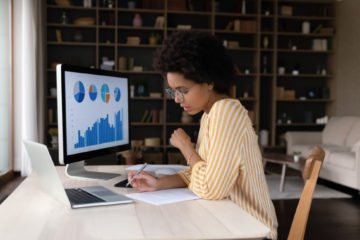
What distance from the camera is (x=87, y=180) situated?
166cm

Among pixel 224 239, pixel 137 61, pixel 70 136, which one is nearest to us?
pixel 224 239

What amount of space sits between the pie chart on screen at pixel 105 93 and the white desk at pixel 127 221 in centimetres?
57

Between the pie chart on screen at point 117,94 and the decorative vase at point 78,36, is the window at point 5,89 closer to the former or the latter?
the decorative vase at point 78,36

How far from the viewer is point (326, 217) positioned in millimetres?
3785

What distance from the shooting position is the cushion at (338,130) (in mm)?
5932

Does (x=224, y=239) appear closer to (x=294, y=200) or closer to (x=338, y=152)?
(x=294, y=200)

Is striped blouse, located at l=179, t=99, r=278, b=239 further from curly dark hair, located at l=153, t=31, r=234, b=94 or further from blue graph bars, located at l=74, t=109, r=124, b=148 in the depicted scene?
blue graph bars, located at l=74, t=109, r=124, b=148

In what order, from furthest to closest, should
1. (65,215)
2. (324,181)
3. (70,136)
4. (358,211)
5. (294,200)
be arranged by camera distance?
(324,181) < (294,200) < (358,211) < (70,136) < (65,215)

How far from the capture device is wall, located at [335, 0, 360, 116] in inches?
256

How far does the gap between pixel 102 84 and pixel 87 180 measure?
418 millimetres

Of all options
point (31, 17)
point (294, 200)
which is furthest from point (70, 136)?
point (31, 17)

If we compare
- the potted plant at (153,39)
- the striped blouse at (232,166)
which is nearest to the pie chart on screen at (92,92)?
the striped blouse at (232,166)

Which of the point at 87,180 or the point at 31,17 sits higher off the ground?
the point at 31,17

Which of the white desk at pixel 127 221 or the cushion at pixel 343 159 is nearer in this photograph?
the white desk at pixel 127 221
